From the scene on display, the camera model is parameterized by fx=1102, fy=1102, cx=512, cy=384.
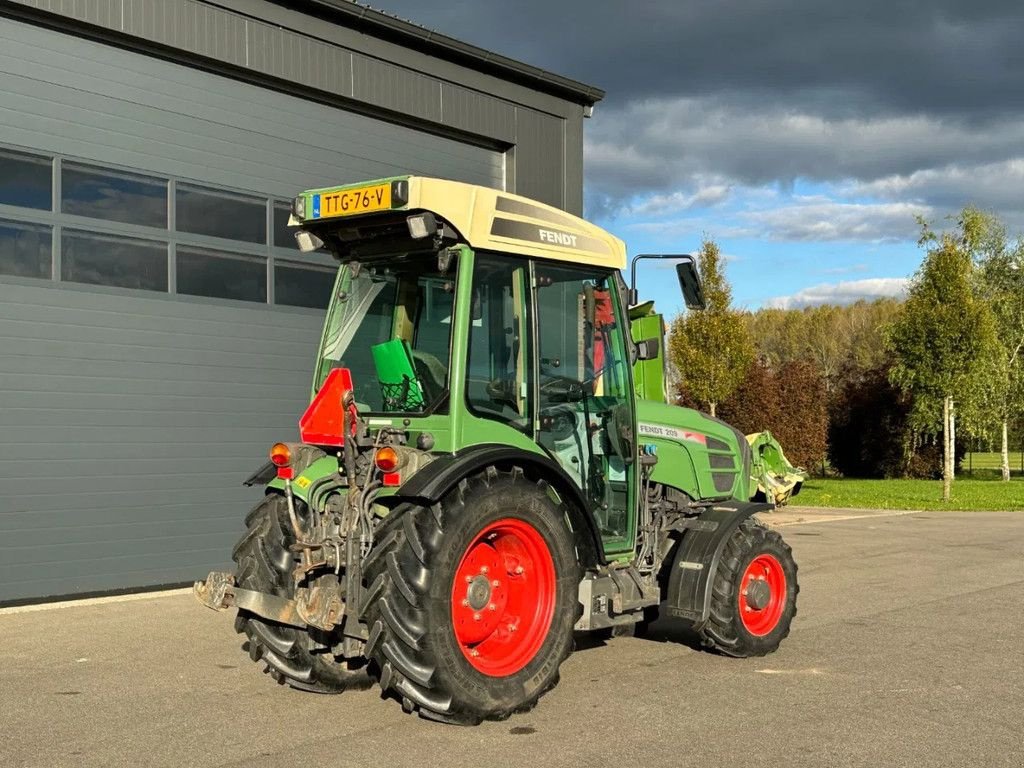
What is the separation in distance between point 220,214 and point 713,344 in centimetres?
1483

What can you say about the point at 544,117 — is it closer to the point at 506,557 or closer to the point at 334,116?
the point at 334,116

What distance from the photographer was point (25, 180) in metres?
9.70

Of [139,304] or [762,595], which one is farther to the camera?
[139,304]

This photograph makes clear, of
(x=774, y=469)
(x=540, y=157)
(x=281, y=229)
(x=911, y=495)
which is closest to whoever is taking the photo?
(x=774, y=469)

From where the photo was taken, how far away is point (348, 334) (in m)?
6.37

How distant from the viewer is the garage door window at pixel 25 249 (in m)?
9.52

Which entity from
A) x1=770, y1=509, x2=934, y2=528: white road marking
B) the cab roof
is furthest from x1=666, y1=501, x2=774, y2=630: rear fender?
x1=770, y1=509, x2=934, y2=528: white road marking

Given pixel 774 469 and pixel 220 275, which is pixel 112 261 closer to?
pixel 220 275

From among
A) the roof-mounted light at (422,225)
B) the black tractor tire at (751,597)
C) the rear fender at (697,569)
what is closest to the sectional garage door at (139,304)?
the roof-mounted light at (422,225)

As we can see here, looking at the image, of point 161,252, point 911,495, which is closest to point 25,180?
point 161,252

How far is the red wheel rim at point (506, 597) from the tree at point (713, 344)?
18415 millimetres

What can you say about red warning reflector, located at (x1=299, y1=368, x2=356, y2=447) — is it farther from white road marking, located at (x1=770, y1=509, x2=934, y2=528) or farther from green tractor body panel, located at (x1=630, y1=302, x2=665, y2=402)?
white road marking, located at (x1=770, y1=509, x2=934, y2=528)

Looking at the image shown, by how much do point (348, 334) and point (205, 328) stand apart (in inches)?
199

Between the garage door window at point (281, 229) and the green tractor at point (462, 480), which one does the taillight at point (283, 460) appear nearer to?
the green tractor at point (462, 480)
